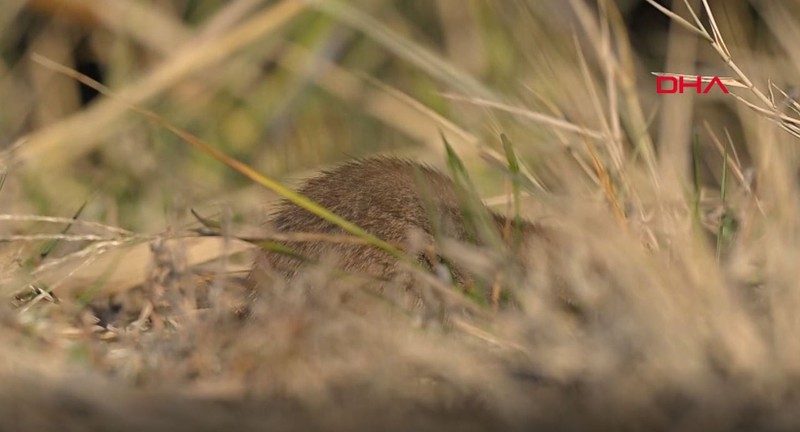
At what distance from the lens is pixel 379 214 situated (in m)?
1.79

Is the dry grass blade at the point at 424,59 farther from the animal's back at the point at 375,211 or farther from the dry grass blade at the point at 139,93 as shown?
the dry grass blade at the point at 139,93

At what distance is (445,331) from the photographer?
1414 millimetres

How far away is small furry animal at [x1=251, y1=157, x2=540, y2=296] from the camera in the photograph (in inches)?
66.2

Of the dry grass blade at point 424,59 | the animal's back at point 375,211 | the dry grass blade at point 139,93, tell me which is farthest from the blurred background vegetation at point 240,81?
the animal's back at point 375,211

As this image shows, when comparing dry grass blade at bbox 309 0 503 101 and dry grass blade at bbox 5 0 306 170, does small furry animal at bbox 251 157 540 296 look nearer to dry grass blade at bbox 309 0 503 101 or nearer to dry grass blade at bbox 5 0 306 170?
dry grass blade at bbox 309 0 503 101

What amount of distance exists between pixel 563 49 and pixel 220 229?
1.28 m

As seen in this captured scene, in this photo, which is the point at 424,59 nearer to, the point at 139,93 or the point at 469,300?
the point at 469,300

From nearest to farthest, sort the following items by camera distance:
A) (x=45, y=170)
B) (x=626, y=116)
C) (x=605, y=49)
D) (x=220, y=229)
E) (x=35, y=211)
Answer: (x=220, y=229) → (x=605, y=49) → (x=626, y=116) → (x=35, y=211) → (x=45, y=170)

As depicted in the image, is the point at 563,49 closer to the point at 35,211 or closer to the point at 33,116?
the point at 35,211

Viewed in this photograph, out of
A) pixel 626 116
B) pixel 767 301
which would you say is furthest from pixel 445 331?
pixel 626 116

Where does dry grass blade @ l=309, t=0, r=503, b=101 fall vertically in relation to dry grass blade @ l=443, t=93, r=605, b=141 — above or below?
above

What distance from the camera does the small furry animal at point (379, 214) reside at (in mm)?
1683

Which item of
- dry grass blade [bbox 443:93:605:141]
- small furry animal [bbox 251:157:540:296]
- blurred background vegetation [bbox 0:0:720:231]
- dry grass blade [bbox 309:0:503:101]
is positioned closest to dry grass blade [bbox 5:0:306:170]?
blurred background vegetation [bbox 0:0:720:231]

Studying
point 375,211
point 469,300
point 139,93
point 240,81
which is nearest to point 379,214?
point 375,211
